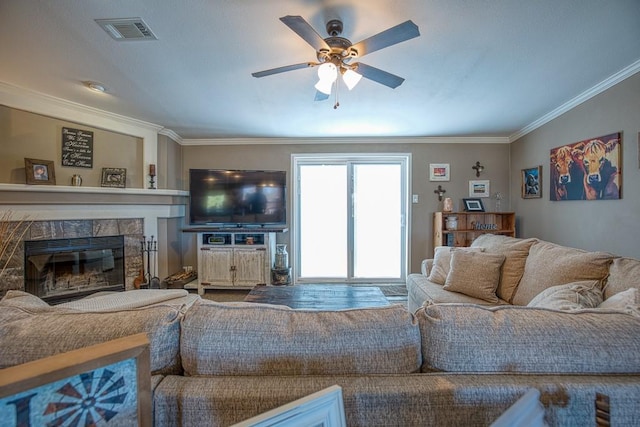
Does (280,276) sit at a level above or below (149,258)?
below

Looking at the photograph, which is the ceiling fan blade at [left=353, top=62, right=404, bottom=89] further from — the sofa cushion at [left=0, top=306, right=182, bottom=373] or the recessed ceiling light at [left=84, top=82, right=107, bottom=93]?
the recessed ceiling light at [left=84, top=82, right=107, bottom=93]

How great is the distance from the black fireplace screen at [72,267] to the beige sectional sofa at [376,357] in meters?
2.74

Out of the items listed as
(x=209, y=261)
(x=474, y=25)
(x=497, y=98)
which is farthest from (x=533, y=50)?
(x=209, y=261)

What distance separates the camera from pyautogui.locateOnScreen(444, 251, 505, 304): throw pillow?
207 centimetres

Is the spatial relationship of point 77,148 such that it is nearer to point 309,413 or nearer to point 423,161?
point 309,413

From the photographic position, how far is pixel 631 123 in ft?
7.22

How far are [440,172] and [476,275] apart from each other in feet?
7.59

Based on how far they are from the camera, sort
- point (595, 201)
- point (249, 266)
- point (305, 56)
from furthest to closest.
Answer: point (249, 266)
point (595, 201)
point (305, 56)

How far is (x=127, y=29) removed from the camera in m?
1.64

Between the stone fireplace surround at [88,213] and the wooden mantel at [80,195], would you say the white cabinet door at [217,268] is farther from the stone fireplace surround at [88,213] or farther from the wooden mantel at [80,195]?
the wooden mantel at [80,195]

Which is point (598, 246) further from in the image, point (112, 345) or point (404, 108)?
point (112, 345)

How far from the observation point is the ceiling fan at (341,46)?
134 cm

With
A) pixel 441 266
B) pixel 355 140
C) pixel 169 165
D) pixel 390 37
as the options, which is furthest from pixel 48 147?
pixel 441 266

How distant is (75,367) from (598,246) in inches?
147
